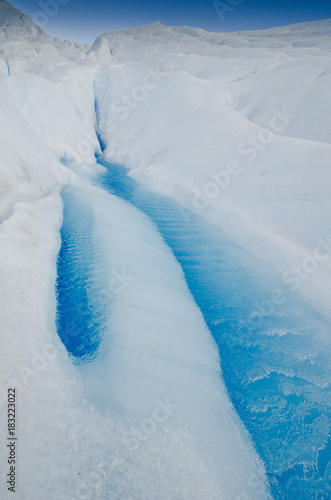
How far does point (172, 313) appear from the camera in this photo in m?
4.28

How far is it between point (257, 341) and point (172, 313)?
148 cm

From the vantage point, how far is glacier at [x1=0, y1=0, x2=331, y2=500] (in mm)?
2373

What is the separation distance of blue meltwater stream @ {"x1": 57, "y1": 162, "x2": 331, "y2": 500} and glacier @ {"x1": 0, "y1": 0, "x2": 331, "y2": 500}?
20 mm

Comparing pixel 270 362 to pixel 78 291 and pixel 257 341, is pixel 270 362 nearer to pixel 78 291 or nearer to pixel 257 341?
pixel 257 341

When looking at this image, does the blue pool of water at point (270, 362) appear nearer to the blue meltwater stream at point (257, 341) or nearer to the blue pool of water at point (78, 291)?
the blue meltwater stream at point (257, 341)

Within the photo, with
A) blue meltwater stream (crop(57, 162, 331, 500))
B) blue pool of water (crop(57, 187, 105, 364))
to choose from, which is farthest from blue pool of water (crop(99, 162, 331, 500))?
blue pool of water (crop(57, 187, 105, 364))

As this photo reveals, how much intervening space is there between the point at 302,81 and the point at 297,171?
38.0ft

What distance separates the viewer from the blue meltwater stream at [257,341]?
9.29ft

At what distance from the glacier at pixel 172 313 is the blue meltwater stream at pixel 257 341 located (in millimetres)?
20

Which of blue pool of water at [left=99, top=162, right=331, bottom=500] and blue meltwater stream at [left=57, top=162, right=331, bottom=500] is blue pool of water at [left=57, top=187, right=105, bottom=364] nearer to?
blue meltwater stream at [left=57, top=162, right=331, bottom=500]

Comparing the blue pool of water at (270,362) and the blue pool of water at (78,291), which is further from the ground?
the blue pool of water at (270,362)

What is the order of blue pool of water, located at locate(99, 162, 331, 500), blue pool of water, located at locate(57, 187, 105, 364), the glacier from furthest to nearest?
blue pool of water, located at locate(57, 187, 105, 364) < blue pool of water, located at locate(99, 162, 331, 500) < the glacier

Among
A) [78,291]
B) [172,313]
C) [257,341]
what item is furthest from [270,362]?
[78,291]

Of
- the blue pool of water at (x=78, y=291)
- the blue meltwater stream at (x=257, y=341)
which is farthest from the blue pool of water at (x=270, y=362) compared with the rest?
the blue pool of water at (x=78, y=291)
